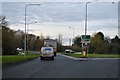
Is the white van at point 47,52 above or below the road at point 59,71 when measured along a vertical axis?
above

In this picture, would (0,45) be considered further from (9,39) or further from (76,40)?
(76,40)

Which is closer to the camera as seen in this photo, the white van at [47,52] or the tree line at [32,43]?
the white van at [47,52]

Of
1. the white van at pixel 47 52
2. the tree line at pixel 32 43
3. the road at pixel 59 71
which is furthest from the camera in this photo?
the tree line at pixel 32 43

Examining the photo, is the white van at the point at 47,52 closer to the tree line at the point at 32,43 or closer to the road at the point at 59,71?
the road at the point at 59,71

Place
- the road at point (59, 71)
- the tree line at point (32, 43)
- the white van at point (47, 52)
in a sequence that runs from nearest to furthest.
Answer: the road at point (59, 71) → the white van at point (47, 52) → the tree line at point (32, 43)

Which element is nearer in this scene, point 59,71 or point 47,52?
point 59,71

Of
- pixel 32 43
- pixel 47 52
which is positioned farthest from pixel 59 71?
pixel 32 43

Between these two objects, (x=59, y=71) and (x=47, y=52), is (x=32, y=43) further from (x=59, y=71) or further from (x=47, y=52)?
(x=59, y=71)

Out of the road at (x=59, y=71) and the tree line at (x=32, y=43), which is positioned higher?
the tree line at (x=32, y=43)

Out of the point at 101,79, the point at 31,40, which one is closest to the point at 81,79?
the point at 101,79

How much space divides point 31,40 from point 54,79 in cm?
12801

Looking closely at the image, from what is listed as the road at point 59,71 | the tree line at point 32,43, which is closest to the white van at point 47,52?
the road at point 59,71

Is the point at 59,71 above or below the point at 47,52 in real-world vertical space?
below

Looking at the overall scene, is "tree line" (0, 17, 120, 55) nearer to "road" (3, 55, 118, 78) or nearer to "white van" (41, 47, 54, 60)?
"white van" (41, 47, 54, 60)
